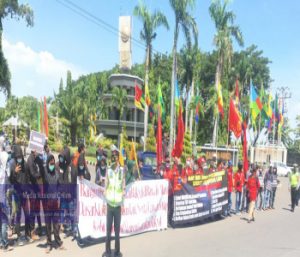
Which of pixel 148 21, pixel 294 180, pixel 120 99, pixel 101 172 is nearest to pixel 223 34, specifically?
pixel 148 21

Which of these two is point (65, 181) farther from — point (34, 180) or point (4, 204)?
point (4, 204)

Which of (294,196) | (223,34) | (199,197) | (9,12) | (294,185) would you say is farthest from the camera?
(223,34)

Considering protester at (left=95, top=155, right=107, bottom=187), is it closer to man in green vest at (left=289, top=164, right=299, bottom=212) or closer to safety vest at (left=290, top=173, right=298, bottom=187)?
man in green vest at (left=289, top=164, right=299, bottom=212)

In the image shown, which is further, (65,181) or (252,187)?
(252,187)

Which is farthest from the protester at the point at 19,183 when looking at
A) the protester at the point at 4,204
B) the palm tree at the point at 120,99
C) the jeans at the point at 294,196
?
the palm tree at the point at 120,99

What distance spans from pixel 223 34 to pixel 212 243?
1179 inches

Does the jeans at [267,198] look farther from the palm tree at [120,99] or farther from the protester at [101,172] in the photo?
the palm tree at [120,99]

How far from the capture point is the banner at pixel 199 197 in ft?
35.1

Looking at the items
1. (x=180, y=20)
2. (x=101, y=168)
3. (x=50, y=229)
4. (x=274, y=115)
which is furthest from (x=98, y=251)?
(x=274, y=115)

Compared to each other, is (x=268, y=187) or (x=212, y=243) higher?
(x=268, y=187)

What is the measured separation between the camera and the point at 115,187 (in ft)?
24.7

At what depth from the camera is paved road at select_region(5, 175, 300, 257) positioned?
25.8 ft

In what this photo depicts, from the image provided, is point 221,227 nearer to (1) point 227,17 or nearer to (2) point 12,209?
(2) point 12,209

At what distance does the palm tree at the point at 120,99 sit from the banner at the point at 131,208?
39.0m
